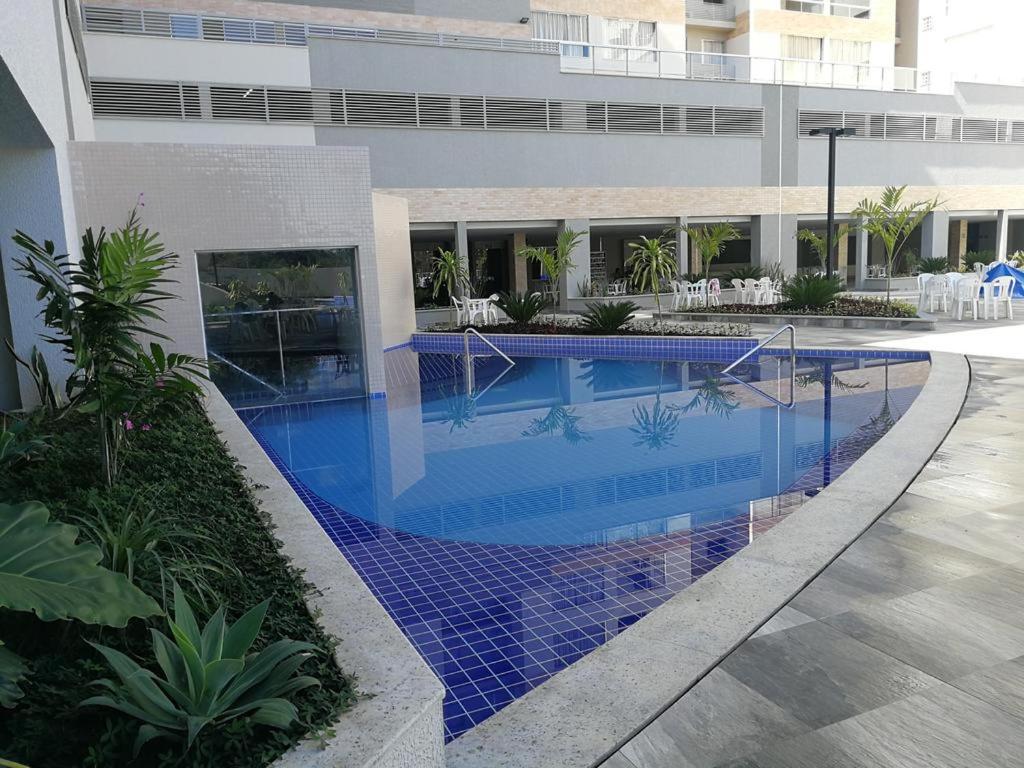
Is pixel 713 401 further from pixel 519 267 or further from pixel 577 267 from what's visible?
pixel 519 267

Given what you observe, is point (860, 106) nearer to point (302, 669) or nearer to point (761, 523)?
point (761, 523)

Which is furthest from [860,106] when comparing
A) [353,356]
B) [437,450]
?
[437,450]

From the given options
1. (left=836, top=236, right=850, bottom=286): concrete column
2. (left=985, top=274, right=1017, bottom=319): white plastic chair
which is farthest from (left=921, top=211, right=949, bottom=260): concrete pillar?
(left=985, top=274, right=1017, bottom=319): white plastic chair

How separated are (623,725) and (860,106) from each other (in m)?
28.2

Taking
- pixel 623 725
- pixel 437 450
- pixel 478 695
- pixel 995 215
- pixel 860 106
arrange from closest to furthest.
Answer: pixel 623 725 → pixel 478 695 → pixel 437 450 → pixel 860 106 → pixel 995 215

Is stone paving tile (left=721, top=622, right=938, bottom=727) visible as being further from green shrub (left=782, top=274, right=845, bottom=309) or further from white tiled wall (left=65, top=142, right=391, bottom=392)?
green shrub (left=782, top=274, right=845, bottom=309)

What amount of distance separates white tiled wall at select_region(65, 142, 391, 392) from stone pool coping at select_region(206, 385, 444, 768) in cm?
762

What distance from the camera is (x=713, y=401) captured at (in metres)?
10.5

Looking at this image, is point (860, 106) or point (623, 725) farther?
point (860, 106)

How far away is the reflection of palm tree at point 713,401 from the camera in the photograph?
32.4 ft

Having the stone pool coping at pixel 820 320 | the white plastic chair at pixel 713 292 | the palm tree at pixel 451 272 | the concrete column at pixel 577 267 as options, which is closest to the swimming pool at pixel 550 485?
the stone pool coping at pixel 820 320

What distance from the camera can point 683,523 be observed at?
5.88 m

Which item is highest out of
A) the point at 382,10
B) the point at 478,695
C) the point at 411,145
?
the point at 382,10

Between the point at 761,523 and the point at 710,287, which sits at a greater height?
the point at 710,287
